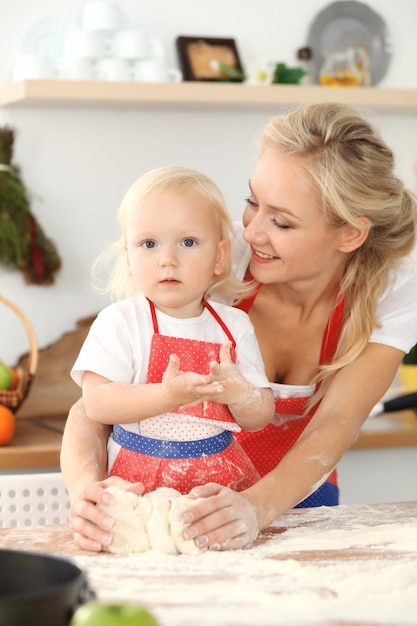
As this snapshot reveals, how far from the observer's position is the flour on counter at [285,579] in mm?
1098

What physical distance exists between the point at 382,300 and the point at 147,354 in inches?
21.4

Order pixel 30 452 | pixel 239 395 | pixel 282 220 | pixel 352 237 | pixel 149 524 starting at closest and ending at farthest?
pixel 149 524
pixel 239 395
pixel 282 220
pixel 352 237
pixel 30 452

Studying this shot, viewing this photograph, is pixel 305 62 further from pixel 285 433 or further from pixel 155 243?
pixel 155 243

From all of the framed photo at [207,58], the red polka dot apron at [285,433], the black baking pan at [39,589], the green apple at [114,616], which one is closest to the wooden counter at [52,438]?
the red polka dot apron at [285,433]

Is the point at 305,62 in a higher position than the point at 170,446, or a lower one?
higher

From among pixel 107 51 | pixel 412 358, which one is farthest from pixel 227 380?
pixel 412 358

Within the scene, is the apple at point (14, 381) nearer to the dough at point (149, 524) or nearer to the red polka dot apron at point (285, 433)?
the red polka dot apron at point (285, 433)

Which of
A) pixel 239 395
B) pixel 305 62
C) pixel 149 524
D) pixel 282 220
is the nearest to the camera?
pixel 149 524

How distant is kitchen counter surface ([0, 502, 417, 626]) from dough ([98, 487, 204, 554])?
20 mm

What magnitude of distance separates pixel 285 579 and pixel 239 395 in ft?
1.04

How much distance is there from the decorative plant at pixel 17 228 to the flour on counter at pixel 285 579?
158 centimetres

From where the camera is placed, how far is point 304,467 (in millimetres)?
1613

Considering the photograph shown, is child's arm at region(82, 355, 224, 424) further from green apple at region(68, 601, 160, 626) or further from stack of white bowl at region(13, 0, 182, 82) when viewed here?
stack of white bowl at region(13, 0, 182, 82)

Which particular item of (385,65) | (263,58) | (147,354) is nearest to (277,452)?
(147,354)
